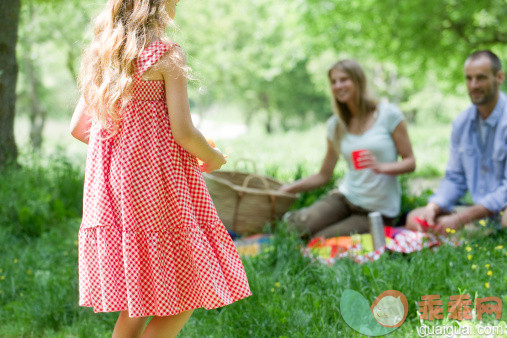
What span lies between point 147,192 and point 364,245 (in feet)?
7.43

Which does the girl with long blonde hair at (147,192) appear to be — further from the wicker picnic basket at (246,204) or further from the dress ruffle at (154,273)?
the wicker picnic basket at (246,204)

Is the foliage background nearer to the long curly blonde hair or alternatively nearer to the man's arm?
the long curly blonde hair

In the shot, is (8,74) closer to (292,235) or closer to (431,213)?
(292,235)

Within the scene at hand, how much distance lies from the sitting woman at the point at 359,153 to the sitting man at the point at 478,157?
0.31 meters

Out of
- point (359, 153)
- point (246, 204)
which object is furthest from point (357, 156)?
point (246, 204)

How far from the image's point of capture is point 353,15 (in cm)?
955

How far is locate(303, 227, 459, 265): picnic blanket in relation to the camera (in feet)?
11.6

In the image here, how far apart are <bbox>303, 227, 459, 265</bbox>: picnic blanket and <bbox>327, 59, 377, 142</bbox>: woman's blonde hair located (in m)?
0.87

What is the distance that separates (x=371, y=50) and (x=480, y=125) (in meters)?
6.14

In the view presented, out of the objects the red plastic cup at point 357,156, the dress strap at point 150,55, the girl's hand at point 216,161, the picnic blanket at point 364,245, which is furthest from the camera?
the red plastic cup at point 357,156

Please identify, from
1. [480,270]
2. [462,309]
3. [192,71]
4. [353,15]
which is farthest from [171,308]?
[353,15]

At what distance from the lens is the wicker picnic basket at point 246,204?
449cm

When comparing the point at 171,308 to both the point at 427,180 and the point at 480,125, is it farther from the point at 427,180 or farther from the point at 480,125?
the point at 427,180

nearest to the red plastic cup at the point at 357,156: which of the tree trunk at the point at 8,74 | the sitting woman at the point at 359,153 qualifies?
the sitting woman at the point at 359,153
